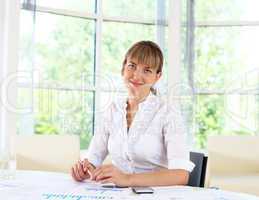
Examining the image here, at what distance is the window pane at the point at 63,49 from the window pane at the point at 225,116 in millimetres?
1192

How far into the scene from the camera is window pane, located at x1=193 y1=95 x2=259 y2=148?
404cm

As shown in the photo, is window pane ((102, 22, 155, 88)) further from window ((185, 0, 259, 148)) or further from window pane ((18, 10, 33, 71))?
window pane ((18, 10, 33, 71))

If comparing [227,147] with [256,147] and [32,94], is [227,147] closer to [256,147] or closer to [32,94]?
[256,147]

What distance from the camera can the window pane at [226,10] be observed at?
4.05m

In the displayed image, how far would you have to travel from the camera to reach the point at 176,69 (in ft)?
12.9

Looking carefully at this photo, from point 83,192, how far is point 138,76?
2.22ft

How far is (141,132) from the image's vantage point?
6.00 ft

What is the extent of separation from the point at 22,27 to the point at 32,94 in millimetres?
563

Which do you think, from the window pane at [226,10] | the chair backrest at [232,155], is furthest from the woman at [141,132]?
the window pane at [226,10]

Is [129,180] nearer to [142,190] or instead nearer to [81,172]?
[142,190]

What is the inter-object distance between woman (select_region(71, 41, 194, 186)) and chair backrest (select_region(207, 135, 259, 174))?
1.49 meters

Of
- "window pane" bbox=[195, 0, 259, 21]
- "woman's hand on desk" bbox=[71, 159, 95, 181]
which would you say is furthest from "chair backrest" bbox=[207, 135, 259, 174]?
"woman's hand on desk" bbox=[71, 159, 95, 181]

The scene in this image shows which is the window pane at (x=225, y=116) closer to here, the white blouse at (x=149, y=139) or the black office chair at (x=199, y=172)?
the black office chair at (x=199, y=172)

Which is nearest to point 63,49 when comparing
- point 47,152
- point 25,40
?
point 25,40
